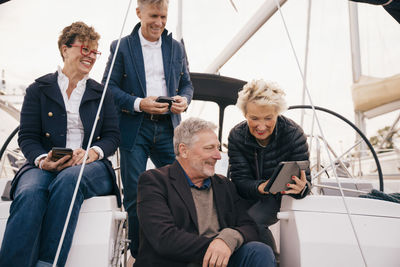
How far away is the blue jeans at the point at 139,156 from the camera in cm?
194

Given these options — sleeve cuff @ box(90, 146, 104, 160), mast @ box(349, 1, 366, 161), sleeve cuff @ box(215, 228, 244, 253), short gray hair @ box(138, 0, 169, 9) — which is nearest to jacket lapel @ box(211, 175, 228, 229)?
sleeve cuff @ box(215, 228, 244, 253)

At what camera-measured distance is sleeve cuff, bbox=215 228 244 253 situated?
4.47 feet

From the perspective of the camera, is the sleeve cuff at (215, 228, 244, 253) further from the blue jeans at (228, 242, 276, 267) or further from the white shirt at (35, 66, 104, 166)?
the white shirt at (35, 66, 104, 166)

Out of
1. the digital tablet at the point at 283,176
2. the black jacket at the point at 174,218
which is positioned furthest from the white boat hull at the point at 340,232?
the black jacket at the point at 174,218

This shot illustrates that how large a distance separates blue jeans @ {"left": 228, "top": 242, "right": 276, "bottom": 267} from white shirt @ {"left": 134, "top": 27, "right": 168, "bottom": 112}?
1013 mm

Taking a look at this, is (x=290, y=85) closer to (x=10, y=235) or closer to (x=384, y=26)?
(x=384, y=26)

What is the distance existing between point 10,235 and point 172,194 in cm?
60

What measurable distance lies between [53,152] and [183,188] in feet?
1.75

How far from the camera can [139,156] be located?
1966 millimetres

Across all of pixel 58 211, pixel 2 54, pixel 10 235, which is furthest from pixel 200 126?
pixel 2 54

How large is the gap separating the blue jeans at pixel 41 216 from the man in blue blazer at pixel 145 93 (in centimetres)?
53

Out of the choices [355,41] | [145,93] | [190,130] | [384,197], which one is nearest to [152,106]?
[145,93]

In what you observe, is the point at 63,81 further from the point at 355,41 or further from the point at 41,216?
the point at 355,41

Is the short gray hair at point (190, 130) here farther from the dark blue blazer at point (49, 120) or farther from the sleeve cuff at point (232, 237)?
the sleeve cuff at point (232, 237)
